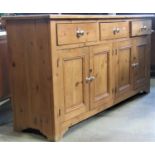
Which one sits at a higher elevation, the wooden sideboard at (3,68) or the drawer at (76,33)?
the drawer at (76,33)

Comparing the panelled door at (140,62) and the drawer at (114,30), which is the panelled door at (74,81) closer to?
the drawer at (114,30)

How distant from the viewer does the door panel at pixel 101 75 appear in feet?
7.74

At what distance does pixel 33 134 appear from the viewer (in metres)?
2.21

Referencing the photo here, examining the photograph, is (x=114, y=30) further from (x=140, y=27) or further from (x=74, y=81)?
(x=74, y=81)

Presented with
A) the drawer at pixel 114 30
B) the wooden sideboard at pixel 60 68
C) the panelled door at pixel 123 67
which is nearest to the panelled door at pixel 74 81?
the wooden sideboard at pixel 60 68

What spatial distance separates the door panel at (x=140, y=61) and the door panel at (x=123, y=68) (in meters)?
0.12

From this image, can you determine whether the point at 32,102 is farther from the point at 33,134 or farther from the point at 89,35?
the point at 89,35

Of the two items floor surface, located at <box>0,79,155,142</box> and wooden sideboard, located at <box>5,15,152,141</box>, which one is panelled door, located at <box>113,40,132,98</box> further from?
floor surface, located at <box>0,79,155,142</box>

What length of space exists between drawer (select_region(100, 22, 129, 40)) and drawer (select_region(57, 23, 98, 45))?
104mm

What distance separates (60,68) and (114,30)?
76 centimetres
